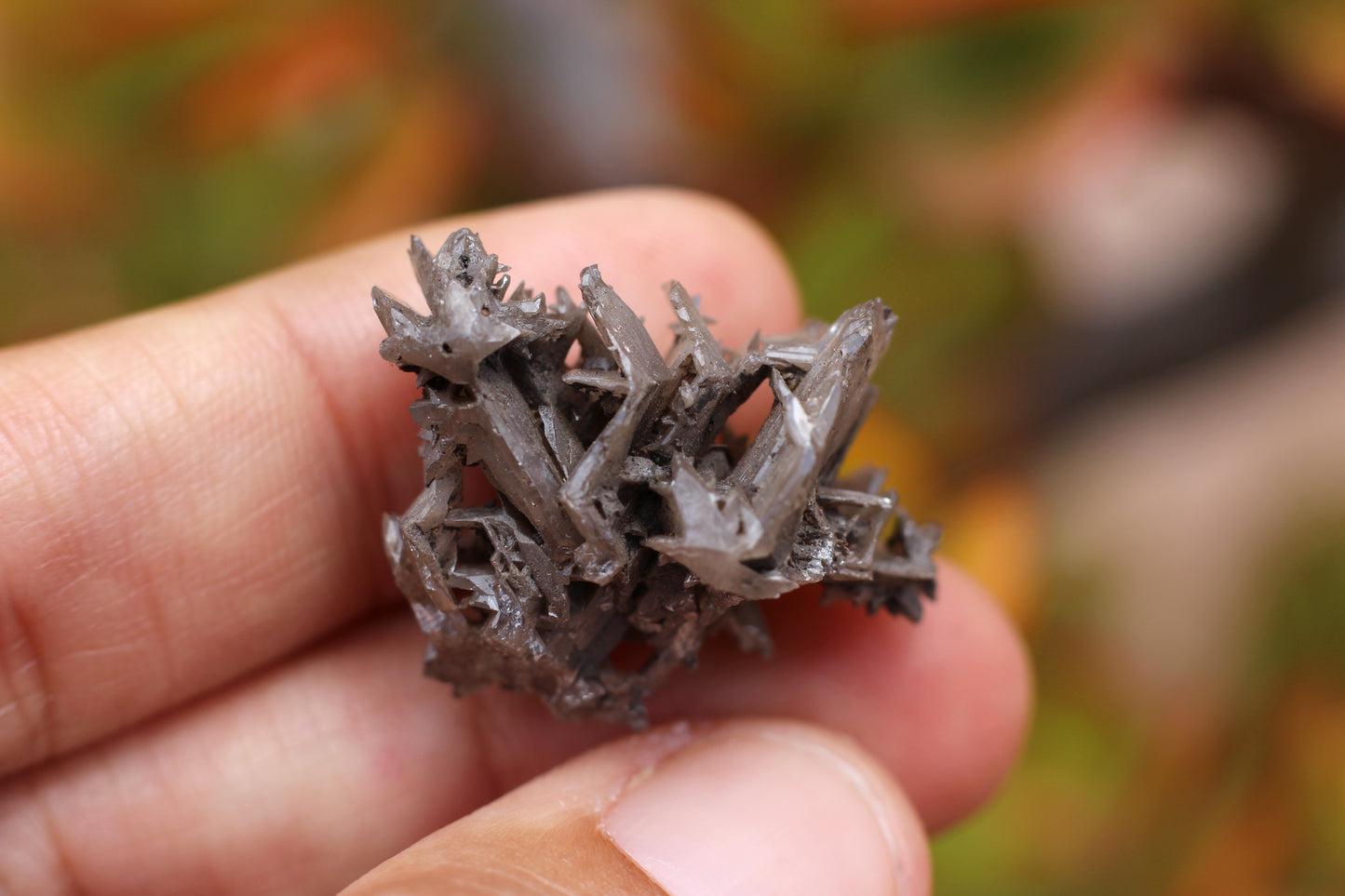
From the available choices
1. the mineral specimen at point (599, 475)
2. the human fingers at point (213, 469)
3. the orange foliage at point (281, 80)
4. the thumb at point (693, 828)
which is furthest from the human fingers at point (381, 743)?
the orange foliage at point (281, 80)

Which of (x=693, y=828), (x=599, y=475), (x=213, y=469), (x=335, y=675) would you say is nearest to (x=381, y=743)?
(x=335, y=675)

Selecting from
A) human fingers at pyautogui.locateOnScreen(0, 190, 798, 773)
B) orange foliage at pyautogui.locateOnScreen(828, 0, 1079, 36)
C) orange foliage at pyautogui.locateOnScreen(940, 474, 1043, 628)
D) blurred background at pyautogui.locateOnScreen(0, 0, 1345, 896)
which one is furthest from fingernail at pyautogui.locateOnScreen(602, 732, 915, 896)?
orange foliage at pyautogui.locateOnScreen(828, 0, 1079, 36)

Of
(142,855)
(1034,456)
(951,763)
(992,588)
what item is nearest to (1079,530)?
(1034,456)

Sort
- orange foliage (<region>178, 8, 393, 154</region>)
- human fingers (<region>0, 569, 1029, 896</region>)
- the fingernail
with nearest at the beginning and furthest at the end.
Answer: the fingernail < human fingers (<region>0, 569, 1029, 896</region>) < orange foliage (<region>178, 8, 393, 154</region>)

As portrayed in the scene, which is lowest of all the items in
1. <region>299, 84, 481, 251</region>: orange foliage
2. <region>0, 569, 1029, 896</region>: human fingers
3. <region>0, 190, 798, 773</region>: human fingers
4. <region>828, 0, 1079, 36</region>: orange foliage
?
<region>0, 569, 1029, 896</region>: human fingers

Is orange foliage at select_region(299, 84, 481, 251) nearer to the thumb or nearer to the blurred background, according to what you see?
the blurred background

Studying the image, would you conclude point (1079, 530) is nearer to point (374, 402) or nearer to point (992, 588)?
point (992, 588)

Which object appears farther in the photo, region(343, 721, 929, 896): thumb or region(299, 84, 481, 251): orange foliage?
region(299, 84, 481, 251): orange foliage
